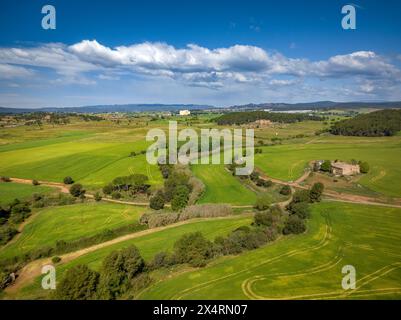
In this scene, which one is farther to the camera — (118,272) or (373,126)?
(373,126)

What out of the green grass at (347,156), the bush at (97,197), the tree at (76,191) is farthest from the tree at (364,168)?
the tree at (76,191)

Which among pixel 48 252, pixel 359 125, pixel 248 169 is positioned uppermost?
pixel 359 125

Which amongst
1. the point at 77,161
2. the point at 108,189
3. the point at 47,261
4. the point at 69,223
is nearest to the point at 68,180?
the point at 108,189

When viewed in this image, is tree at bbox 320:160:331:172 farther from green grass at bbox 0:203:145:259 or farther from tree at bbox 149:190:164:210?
green grass at bbox 0:203:145:259

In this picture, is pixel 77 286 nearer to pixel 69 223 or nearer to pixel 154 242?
pixel 154 242

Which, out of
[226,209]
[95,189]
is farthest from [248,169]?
[95,189]
